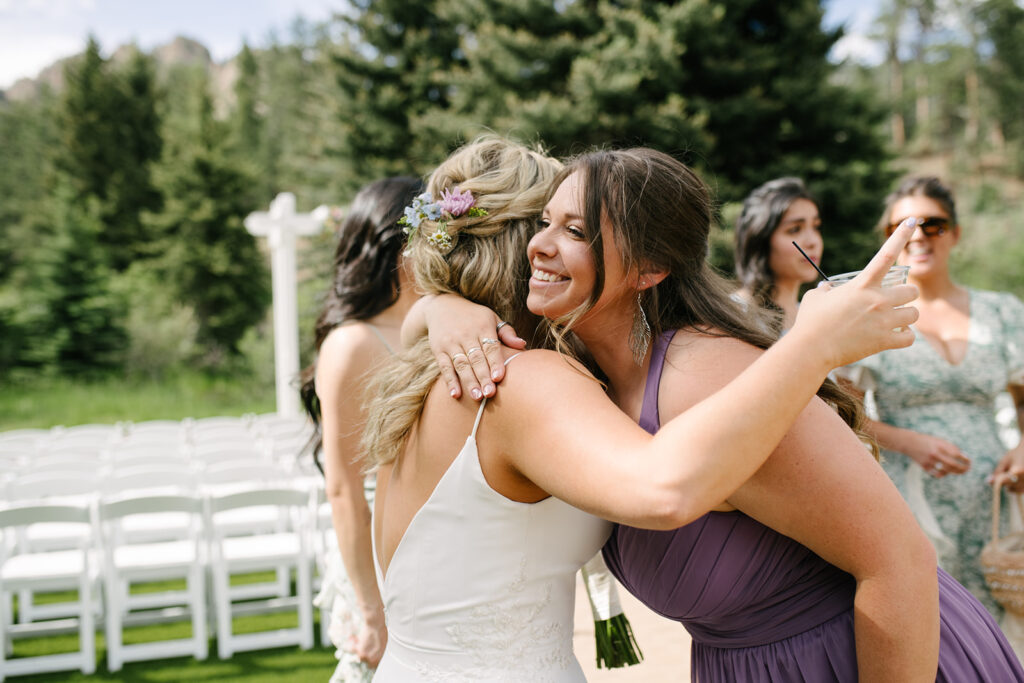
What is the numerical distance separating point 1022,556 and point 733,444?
2.32 meters

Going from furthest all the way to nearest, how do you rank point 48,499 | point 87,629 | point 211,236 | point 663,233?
point 211,236 < point 48,499 < point 87,629 < point 663,233

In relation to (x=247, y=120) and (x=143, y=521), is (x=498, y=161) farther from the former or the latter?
(x=247, y=120)

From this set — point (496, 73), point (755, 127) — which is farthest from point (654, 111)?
point (496, 73)

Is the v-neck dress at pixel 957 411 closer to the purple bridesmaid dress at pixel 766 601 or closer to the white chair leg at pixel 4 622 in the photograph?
the purple bridesmaid dress at pixel 766 601

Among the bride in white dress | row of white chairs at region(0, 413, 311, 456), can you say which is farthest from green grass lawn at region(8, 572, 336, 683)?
the bride in white dress

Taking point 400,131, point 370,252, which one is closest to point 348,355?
point 370,252

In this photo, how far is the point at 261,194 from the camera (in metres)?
38.0

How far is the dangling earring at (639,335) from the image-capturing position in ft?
5.46

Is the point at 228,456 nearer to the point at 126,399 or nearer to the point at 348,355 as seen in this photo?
the point at 348,355

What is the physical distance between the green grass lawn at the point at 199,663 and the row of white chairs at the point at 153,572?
0.25 feet

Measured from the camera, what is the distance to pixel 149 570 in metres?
5.38

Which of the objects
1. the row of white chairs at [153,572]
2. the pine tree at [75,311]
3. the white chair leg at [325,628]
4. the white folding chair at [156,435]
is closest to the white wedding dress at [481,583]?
the white chair leg at [325,628]

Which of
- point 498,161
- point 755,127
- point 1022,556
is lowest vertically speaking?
point 1022,556

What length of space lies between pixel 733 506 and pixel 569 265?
570 millimetres
